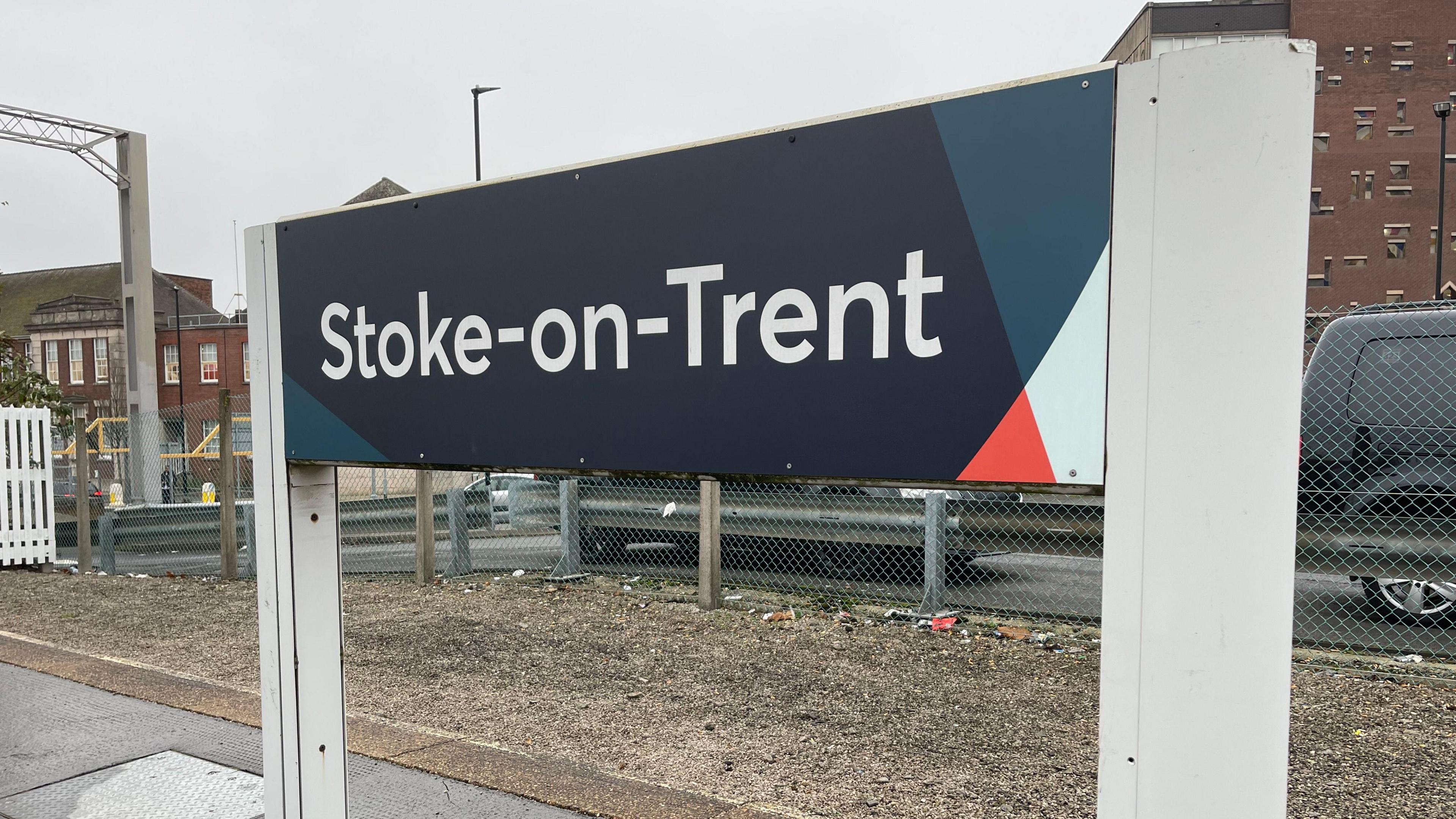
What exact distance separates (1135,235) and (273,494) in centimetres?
222

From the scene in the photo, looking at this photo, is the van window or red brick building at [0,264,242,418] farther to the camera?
red brick building at [0,264,242,418]

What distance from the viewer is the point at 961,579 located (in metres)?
7.88

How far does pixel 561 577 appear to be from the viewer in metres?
9.09

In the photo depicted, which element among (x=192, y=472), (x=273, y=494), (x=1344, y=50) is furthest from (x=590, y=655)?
(x=1344, y=50)

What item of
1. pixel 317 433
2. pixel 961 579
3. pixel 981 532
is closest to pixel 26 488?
pixel 961 579

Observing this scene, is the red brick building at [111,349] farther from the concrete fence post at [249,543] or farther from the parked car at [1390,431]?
the parked car at [1390,431]

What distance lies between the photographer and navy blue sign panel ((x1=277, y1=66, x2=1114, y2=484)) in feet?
4.95

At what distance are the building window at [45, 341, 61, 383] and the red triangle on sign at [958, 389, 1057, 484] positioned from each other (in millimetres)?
62518

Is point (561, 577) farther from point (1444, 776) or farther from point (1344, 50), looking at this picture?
point (1344, 50)

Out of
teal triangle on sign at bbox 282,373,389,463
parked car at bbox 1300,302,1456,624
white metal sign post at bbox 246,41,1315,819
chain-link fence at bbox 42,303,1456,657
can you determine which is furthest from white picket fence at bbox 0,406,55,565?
white metal sign post at bbox 246,41,1315,819

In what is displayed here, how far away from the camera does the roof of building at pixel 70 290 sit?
57.6 metres

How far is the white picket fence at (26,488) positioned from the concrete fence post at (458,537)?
190 inches

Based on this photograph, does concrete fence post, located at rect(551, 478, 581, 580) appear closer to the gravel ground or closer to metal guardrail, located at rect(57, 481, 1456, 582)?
metal guardrail, located at rect(57, 481, 1456, 582)

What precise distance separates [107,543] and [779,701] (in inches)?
358
